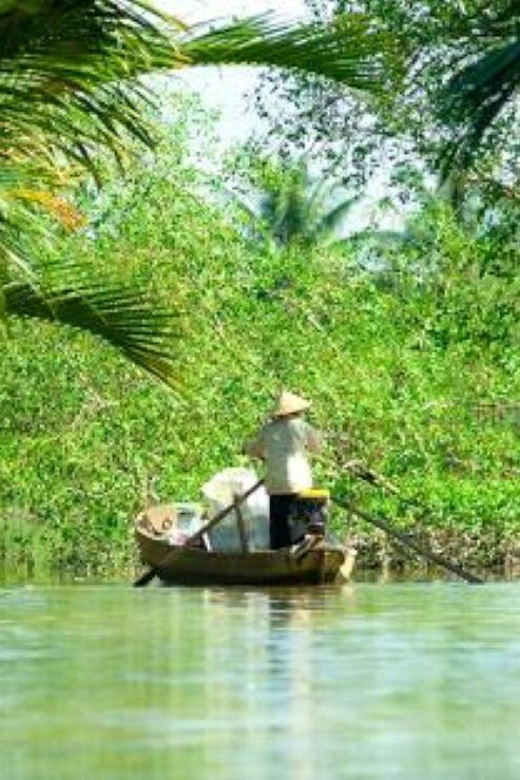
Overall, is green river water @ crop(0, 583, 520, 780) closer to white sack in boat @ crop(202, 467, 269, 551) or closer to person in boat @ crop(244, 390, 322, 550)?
person in boat @ crop(244, 390, 322, 550)

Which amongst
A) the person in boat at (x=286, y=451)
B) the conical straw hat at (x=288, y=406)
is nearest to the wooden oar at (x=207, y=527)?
the person in boat at (x=286, y=451)

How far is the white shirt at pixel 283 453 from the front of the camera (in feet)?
67.8

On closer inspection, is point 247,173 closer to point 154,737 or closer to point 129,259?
point 129,259

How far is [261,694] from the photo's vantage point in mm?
9367

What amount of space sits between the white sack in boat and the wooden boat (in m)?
0.24

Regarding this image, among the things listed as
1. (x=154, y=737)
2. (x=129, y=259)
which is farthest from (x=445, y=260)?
(x=154, y=737)

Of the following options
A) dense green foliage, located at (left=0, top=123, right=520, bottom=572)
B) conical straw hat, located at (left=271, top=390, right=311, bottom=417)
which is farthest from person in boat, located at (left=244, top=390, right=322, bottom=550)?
dense green foliage, located at (left=0, top=123, right=520, bottom=572)

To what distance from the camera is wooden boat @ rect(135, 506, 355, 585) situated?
21.1m

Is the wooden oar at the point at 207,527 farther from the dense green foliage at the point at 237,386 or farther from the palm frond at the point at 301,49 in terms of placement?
the palm frond at the point at 301,49

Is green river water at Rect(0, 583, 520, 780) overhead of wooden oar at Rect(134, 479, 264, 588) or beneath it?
beneath

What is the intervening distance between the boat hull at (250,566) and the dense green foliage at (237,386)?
5300 mm

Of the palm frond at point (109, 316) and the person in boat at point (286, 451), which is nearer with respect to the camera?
the palm frond at point (109, 316)

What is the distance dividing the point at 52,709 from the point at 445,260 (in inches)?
894

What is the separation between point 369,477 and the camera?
2295 centimetres
